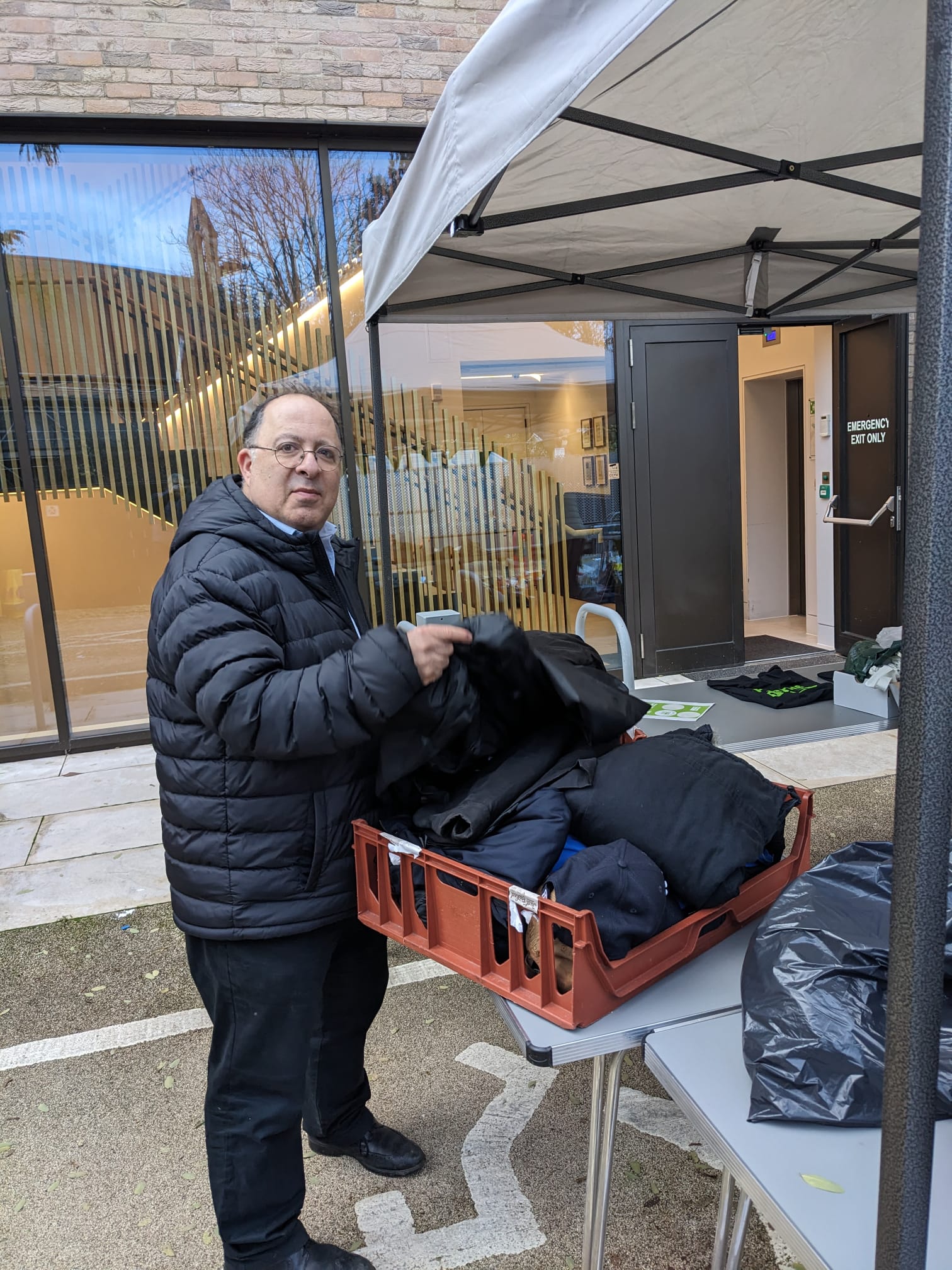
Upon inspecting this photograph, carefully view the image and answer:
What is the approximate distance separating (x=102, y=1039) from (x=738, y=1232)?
6.78ft

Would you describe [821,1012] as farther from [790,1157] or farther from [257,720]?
[257,720]

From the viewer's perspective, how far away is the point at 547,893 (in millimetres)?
1539

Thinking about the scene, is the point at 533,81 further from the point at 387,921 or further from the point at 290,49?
the point at 290,49

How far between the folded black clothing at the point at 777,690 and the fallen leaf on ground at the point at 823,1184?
7.92ft

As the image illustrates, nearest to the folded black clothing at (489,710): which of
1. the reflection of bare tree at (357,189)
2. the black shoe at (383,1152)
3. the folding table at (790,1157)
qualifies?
the folding table at (790,1157)

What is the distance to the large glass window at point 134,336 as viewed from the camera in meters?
5.76

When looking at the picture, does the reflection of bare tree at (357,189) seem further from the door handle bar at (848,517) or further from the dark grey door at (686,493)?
the door handle bar at (848,517)

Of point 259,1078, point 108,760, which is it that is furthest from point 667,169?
point 108,760

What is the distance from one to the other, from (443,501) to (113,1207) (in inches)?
194

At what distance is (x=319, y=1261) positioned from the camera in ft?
6.05

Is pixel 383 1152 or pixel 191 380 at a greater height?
pixel 191 380

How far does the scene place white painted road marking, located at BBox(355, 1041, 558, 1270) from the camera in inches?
78.8

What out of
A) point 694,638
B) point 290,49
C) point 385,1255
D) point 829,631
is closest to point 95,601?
point 290,49

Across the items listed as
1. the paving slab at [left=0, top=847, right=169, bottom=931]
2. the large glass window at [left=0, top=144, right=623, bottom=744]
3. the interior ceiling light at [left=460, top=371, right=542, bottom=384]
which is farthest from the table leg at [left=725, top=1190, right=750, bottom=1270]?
the interior ceiling light at [left=460, top=371, right=542, bottom=384]
